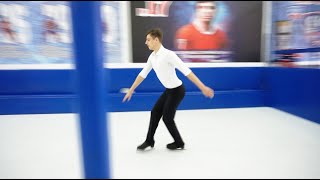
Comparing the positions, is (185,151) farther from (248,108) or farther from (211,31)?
(211,31)

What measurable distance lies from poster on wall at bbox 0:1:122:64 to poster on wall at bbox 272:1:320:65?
3031 mm

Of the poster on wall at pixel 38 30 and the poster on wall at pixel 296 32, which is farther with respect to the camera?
the poster on wall at pixel 38 30

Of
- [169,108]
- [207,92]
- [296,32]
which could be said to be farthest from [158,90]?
[296,32]

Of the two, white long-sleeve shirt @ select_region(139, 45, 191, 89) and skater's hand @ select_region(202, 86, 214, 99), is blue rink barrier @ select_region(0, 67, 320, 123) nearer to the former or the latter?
white long-sleeve shirt @ select_region(139, 45, 191, 89)

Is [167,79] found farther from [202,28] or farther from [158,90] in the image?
[202,28]

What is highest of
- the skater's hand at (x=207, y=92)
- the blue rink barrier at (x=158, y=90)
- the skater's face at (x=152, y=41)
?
the skater's face at (x=152, y=41)

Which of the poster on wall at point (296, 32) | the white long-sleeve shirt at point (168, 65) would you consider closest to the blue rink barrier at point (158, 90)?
the poster on wall at point (296, 32)

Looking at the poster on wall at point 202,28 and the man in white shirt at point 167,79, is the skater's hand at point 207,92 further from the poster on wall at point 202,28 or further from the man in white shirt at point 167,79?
the poster on wall at point 202,28

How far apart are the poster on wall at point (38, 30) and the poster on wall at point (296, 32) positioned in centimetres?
303

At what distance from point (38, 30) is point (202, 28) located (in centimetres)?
298

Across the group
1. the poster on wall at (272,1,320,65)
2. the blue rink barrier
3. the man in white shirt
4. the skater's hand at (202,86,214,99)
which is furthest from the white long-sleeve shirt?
the poster on wall at (272,1,320,65)

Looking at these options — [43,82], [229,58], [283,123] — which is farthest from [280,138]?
[43,82]

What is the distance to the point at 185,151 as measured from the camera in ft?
9.00

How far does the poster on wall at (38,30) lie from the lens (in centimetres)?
432
